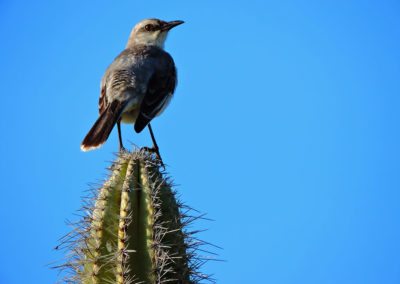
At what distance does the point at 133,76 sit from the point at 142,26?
257 cm

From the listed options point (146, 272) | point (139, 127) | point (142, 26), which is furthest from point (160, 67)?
point (146, 272)

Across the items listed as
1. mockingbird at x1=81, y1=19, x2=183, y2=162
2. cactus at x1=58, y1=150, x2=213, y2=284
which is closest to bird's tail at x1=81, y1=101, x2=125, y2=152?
mockingbird at x1=81, y1=19, x2=183, y2=162

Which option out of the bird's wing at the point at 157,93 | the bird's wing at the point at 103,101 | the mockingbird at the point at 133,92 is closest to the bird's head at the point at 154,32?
the mockingbird at the point at 133,92

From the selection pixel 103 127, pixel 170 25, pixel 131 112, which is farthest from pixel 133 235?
pixel 170 25

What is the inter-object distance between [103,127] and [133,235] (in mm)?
2823

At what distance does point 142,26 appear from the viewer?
903 cm

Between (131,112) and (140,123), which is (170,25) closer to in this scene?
(131,112)

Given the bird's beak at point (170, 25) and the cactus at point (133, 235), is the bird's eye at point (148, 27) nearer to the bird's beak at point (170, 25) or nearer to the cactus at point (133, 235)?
the bird's beak at point (170, 25)

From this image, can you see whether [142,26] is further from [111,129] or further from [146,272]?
[146,272]

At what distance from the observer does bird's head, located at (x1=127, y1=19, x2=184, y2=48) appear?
29.0 ft

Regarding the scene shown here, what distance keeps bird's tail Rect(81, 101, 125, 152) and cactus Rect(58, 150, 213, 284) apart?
209 cm

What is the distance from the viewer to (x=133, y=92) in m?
6.51

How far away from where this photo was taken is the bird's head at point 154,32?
29.0 feet

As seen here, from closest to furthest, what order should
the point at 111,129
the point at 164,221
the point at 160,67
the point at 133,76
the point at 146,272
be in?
the point at 146,272, the point at 164,221, the point at 111,129, the point at 133,76, the point at 160,67
